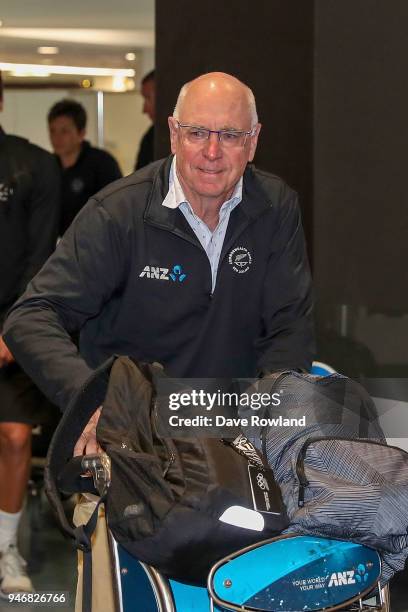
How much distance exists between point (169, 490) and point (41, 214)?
3410mm

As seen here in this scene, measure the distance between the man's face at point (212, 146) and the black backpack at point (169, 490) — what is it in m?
0.78

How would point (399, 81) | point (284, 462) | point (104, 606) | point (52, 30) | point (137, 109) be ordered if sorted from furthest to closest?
1. point (137, 109)
2. point (52, 30)
3. point (399, 81)
4. point (104, 606)
5. point (284, 462)

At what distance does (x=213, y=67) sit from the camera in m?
5.14

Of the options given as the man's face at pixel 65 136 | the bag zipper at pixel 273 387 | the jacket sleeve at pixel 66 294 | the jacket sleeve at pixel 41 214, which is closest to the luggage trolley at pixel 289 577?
the bag zipper at pixel 273 387

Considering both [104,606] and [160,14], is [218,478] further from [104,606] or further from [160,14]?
[160,14]

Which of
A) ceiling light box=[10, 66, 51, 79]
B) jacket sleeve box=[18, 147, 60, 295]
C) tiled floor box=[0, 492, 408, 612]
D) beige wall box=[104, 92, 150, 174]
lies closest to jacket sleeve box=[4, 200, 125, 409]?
tiled floor box=[0, 492, 408, 612]

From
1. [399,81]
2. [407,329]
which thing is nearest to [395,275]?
[407,329]

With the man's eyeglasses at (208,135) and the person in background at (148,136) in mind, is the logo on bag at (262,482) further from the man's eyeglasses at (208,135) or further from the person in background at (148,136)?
the person in background at (148,136)

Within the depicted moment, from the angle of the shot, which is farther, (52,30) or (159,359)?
(52,30)

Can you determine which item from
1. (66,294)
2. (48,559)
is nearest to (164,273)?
(66,294)

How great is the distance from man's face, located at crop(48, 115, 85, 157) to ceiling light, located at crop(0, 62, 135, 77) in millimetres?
553

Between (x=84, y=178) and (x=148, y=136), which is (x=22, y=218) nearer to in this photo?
(x=148, y=136)

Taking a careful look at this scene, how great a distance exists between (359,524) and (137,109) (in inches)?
257

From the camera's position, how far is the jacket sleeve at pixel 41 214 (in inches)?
209
